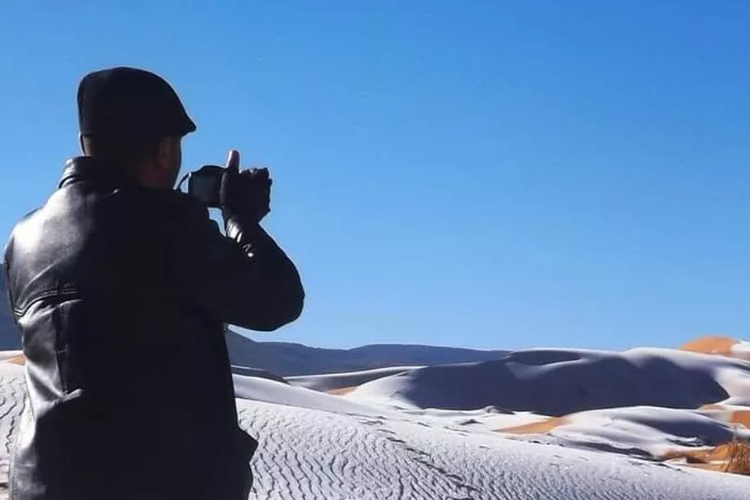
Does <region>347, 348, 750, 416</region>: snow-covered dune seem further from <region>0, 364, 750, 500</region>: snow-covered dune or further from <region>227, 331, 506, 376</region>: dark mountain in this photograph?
<region>0, 364, 750, 500</region>: snow-covered dune

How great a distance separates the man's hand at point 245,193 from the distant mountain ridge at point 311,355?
108 ft

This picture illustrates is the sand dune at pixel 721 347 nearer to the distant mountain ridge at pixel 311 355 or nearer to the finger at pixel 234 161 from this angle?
the distant mountain ridge at pixel 311 355

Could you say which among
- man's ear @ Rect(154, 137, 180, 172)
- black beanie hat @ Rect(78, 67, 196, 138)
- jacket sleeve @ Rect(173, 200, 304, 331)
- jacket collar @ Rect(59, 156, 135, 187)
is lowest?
jacket sleeve @ Rect(173, 200, 304, 331)

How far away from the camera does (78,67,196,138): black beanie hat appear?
7.79 ft

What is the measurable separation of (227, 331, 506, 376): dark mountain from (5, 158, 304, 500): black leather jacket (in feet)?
112

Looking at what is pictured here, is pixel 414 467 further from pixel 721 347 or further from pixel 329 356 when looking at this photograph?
pixel 329 356

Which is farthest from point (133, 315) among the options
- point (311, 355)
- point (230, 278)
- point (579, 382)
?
point (311, 355)

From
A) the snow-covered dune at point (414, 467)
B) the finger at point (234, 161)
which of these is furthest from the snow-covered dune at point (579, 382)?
the finger at point (234, 161)

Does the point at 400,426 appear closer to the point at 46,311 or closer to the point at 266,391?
the point at 266,391

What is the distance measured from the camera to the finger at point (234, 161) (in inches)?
99.7

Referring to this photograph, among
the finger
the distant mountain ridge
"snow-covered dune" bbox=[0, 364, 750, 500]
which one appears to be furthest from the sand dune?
the finger

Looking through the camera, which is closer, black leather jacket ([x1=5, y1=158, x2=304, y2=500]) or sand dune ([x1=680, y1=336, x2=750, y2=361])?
black leather jacket ([x1=5, y1=158, x2=304, y2=500])

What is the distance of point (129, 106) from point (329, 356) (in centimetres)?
6700

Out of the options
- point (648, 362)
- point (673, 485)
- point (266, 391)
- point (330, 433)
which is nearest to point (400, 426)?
point (330, 433)
